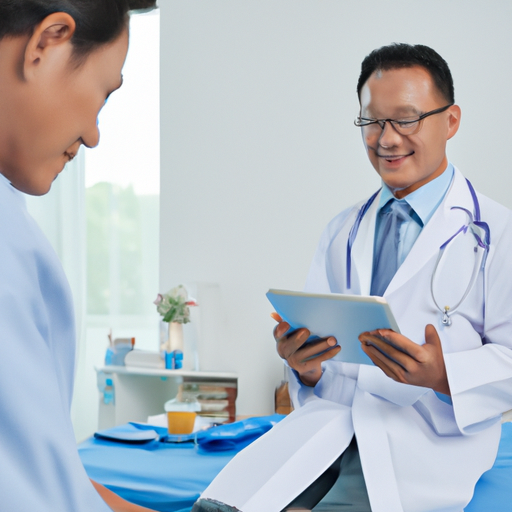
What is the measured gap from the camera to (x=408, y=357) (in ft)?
4.09

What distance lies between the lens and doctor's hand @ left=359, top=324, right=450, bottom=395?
1.23m

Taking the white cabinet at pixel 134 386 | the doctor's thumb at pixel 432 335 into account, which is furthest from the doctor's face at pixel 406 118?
the white cabinet at pixel 134 386

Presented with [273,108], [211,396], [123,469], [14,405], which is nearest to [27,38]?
[14,405]

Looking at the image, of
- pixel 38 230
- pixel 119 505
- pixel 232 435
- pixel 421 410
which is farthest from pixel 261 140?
pixel 38 230

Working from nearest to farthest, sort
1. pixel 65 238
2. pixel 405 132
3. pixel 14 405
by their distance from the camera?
1. pixel 14 405
2. pixel 405 132
3. pixel 65 238

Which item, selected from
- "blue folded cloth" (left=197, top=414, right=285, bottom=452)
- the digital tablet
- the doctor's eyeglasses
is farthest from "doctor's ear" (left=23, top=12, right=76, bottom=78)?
"blue folded cloth" (left=197, top=414, right=285, bottom=452)

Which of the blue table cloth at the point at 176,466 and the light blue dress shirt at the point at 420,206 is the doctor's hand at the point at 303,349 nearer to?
the light blue dress shirt at the point at 420,206

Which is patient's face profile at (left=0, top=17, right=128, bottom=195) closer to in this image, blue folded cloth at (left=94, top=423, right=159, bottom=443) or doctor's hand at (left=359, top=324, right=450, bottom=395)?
doctor's hand at (left=359, top=324, right=450, bottom=395)

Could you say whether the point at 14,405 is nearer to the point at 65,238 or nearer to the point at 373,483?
the point at 373,483

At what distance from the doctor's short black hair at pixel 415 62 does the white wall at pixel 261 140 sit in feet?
4.98

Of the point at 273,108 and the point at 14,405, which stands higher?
the point at 273,108

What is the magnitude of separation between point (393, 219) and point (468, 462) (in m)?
0.61

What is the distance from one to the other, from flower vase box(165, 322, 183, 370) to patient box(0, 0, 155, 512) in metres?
2.43

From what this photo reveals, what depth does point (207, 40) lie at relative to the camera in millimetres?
3240
